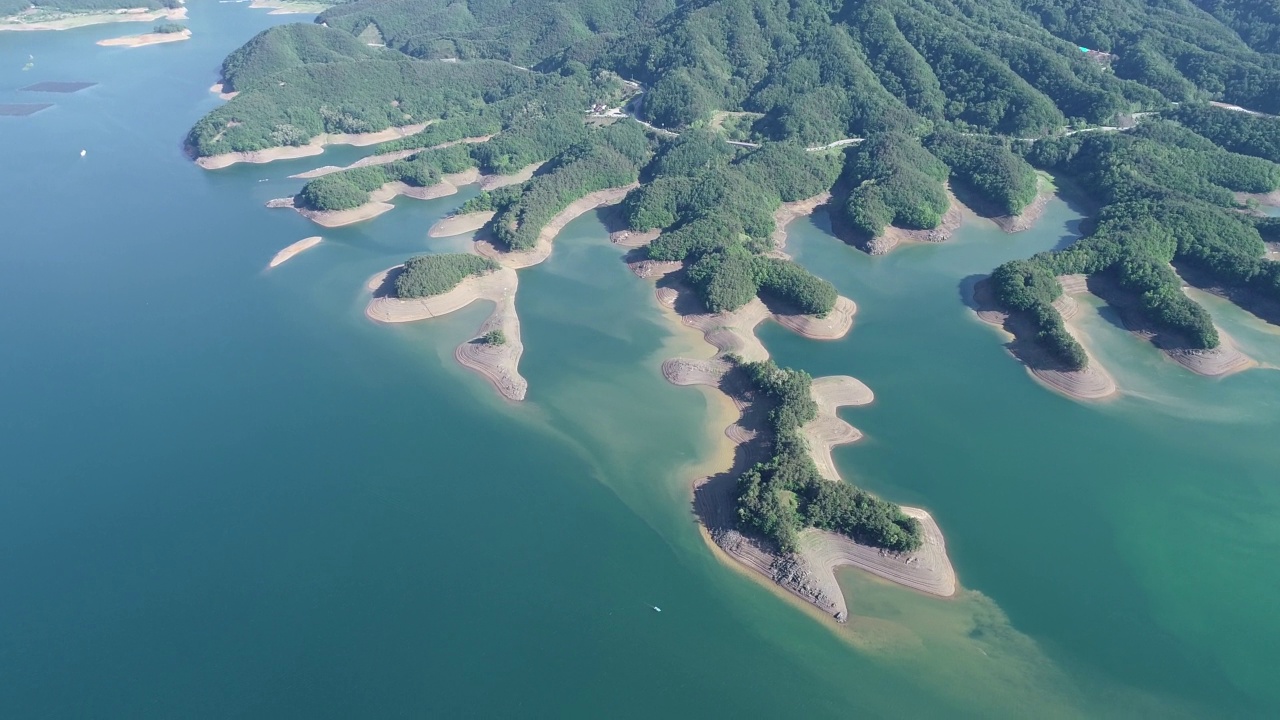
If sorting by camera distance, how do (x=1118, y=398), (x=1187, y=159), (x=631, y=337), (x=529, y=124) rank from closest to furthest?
(x=1118, y=398) → (x=631, y=337) → (x=1187, y=159) → (x=529, y=124)

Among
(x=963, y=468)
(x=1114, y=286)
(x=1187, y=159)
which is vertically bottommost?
(x=963, y=468)

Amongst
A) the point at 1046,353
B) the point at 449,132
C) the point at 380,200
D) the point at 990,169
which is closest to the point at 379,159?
the point at 449,132

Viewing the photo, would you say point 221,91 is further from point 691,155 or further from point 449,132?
point 691,155

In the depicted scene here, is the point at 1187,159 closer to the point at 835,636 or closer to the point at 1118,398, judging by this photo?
the point at 1118,398

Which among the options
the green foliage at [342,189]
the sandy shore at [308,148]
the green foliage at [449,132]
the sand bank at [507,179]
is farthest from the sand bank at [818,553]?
the sandy shore at [308,148]

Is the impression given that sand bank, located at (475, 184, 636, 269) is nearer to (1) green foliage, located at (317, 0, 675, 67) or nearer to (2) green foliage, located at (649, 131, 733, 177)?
(2) green foliage, located at (649, 131, 733, 177)

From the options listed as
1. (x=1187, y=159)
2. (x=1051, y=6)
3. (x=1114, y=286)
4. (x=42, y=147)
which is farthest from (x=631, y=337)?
(x=1051, y=6)
